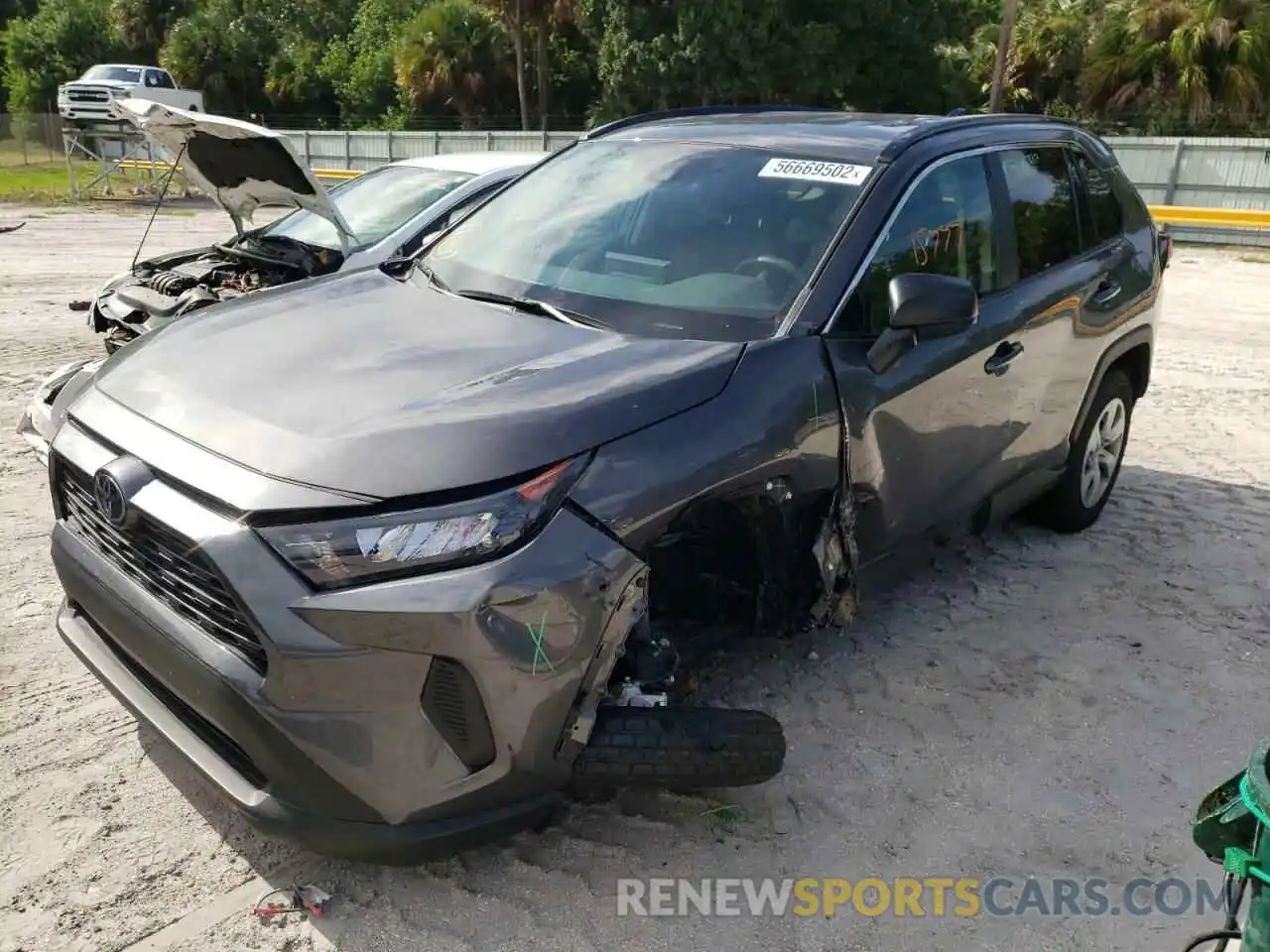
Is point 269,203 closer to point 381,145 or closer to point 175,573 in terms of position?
point 175,573

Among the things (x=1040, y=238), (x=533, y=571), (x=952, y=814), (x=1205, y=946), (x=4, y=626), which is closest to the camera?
(x=533, y=571)

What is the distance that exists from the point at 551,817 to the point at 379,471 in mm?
972

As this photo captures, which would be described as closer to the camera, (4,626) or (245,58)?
(4,626)

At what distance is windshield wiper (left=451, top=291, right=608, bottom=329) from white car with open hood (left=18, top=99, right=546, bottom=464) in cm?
272

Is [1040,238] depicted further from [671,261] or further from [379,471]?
[379,471]

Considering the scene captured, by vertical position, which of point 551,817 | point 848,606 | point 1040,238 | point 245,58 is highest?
point 245,58

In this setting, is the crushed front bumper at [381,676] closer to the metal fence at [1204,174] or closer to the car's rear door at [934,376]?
the car's rear door at [934,376]

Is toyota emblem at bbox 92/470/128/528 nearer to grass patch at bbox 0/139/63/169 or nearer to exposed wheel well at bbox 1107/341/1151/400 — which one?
exposed wheel well at bbox 1107/341/1151/400

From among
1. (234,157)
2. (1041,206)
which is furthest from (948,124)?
(234,157)

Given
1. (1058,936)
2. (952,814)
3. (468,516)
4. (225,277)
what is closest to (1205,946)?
(1058,936)

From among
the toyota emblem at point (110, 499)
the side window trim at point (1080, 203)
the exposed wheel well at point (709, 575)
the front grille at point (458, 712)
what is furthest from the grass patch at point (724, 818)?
the side window trim at point (1080, 203)

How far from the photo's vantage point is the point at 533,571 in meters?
2.37

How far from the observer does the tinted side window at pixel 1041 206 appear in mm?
4230

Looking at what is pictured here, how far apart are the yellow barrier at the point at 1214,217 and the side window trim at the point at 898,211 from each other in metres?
16.5
